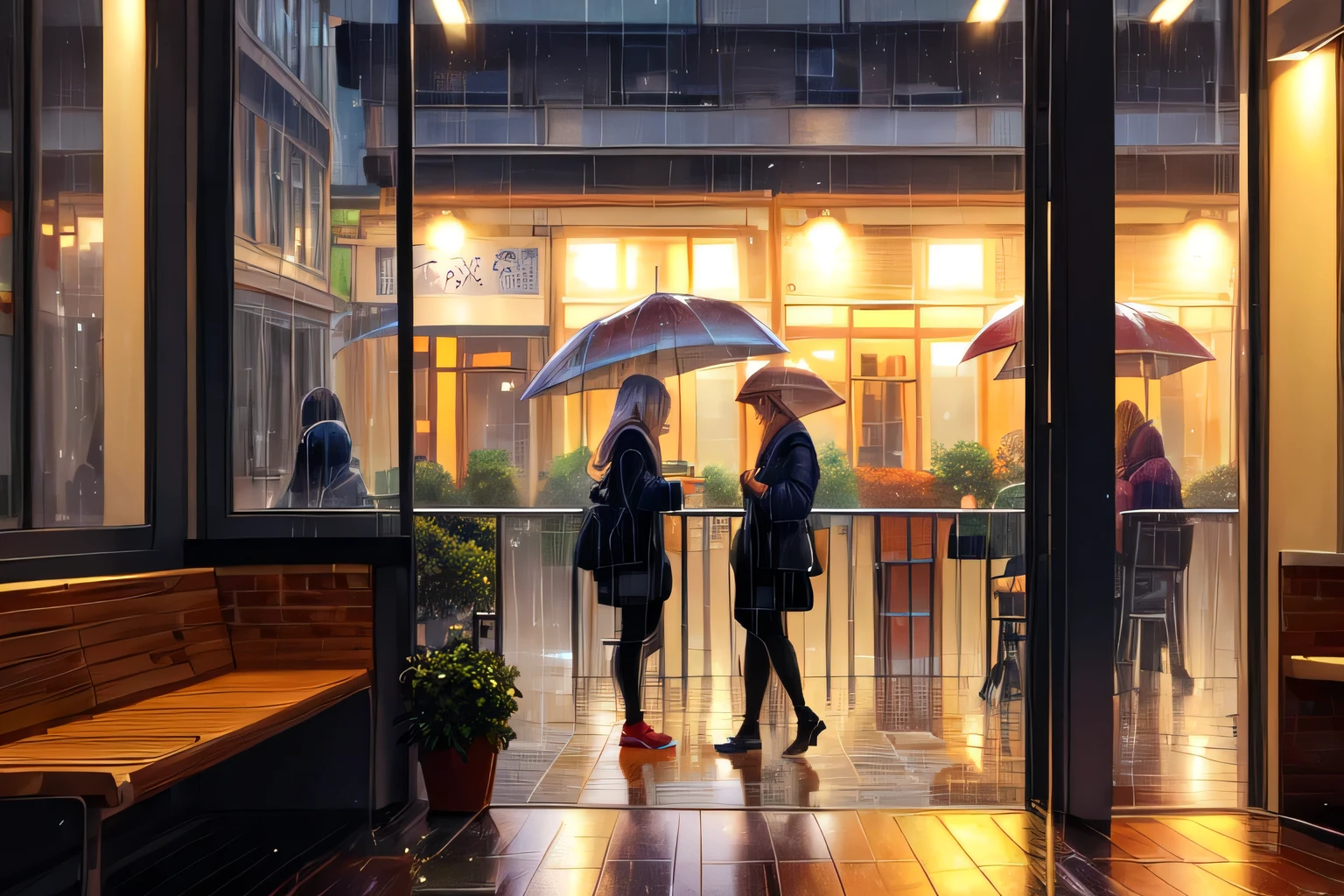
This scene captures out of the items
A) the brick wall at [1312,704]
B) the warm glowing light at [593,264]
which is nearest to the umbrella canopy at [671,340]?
the warm glowing light at [593,264]

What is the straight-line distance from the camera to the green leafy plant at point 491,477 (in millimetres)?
3717

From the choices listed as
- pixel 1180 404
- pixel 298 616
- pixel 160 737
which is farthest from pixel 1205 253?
pixel 160 737

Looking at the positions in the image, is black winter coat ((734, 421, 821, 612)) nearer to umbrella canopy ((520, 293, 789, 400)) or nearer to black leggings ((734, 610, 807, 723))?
black leggings ((734, 610, 807, 723))

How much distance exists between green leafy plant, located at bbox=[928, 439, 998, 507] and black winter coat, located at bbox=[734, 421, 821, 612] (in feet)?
1.45

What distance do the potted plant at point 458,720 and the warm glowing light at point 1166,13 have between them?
124 inches

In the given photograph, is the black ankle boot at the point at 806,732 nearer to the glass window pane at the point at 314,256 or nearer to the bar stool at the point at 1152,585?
the bar stool at the point at 1152,585

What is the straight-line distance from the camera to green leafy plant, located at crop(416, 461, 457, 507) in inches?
147

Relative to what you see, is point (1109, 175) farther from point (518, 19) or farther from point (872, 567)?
point (518, 19)

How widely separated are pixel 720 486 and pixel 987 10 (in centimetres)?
191

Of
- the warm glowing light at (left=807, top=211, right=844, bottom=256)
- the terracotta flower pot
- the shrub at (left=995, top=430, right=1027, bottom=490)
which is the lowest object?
the terracotta flower pot

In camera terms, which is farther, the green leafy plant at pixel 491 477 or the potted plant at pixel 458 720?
the green leafy plant at pixel 491 477

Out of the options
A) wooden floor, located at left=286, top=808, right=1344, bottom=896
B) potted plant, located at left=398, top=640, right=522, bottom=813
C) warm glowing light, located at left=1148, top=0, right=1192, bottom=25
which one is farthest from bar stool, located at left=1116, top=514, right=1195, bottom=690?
potted plant, located at left=398, top=640, right=522, bottom=813

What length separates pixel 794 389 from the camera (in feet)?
12.1

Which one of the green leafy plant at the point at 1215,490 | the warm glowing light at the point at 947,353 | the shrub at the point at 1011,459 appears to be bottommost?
the green leafy plant at the point at 1215,490
